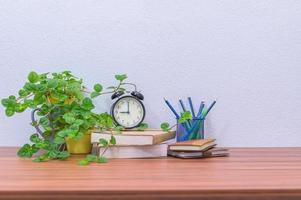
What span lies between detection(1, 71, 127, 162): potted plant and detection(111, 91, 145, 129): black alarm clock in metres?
0.07

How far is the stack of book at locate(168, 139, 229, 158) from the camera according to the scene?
1.02 meters

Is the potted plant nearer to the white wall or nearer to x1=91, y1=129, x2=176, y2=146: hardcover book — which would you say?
x1=91, y1=129, x2=176, y2=146: hardcover book

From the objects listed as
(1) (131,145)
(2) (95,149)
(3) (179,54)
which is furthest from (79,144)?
(3) (179,54)

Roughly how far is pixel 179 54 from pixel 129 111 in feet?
0.90

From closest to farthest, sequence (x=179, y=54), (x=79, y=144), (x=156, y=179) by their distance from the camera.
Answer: (x=156, y=179) → (x=79, y=144) → (x=179, y=54)

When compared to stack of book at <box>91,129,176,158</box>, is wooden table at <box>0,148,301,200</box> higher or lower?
lower

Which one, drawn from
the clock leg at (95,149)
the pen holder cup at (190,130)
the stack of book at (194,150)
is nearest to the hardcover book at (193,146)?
the stack of book at (194,150)

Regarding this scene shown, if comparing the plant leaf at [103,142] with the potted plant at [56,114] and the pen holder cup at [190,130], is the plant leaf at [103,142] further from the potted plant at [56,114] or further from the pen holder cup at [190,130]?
the pen holder cup at [190,130]

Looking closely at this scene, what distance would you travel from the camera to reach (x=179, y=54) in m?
1.24

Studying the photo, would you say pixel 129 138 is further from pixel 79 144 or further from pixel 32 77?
pixel 32 77

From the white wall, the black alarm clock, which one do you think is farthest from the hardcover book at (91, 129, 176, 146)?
the white wall

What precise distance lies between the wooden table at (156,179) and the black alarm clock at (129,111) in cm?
18

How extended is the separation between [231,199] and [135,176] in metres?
0.21

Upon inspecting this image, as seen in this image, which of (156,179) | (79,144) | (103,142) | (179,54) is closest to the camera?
(156,179)
